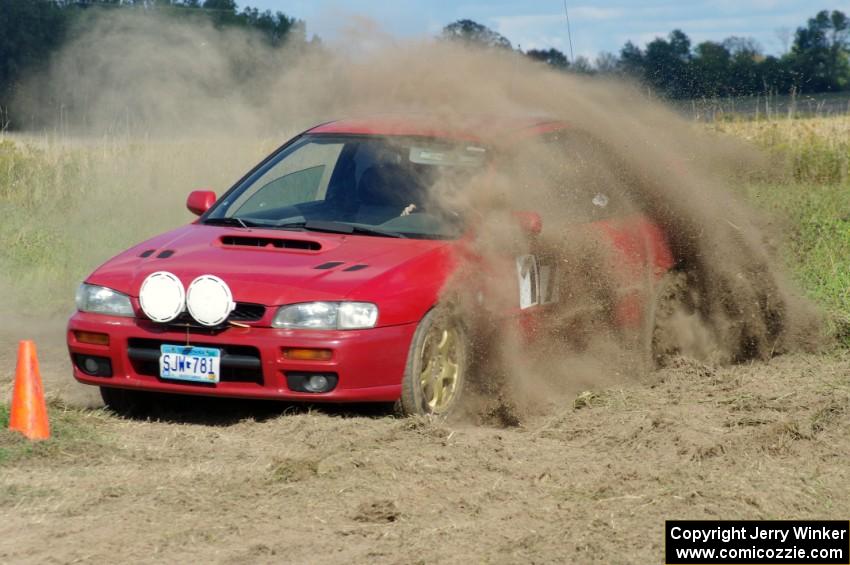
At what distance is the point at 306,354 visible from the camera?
6078 millimetres

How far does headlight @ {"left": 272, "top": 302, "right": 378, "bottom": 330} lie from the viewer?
611 cm

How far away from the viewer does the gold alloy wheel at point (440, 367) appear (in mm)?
6398

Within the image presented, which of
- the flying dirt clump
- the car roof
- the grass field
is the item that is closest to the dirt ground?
the grass field

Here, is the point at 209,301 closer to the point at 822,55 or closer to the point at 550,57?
the point at 550,57

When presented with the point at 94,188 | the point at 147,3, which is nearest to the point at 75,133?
the point at 94,188

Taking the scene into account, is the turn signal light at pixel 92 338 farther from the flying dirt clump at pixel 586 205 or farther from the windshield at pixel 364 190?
the flying dirt clump at pixel 586 205

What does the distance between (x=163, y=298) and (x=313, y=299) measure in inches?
30.7

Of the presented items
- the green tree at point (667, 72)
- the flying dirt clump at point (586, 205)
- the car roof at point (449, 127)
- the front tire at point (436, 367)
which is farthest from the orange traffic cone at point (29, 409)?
the green tree at point (667, 72)

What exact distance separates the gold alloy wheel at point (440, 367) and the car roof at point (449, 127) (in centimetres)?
144

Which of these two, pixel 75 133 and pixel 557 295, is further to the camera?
pixel 75 133

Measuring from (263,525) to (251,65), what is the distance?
12.7m

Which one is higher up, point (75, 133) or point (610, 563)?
point (75, 133)

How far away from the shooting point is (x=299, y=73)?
12773 mm

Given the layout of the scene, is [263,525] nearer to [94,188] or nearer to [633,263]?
[633,263]
